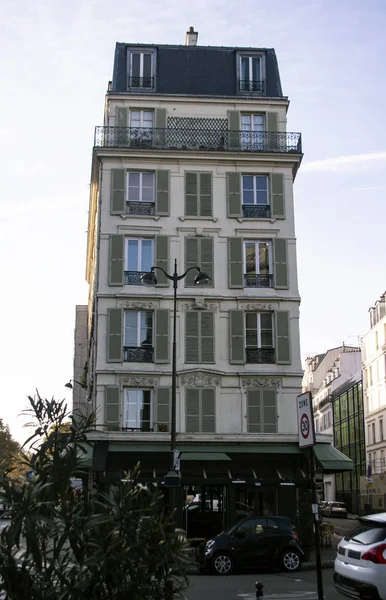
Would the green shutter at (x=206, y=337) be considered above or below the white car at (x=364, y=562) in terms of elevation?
above

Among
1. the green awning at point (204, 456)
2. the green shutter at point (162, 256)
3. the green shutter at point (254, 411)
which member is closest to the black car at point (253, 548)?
the green awning at point (204, 456)

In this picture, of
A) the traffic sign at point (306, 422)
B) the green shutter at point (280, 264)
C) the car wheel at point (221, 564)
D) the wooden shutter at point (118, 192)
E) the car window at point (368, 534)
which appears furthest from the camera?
the wooden shutter at point (118, 192)

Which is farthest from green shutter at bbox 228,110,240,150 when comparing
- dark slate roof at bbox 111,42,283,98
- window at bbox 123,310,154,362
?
window at bbox 123,310,154,362

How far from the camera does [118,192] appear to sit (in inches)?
1238

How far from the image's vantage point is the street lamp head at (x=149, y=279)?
89.7 feet

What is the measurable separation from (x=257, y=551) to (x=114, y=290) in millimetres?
13177

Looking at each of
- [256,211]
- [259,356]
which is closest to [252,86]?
[256,211]

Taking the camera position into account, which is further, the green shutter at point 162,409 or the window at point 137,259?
the window at point 137,259

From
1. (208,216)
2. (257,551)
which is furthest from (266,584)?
(208,216)

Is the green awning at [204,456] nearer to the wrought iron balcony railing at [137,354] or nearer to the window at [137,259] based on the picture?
the wrought iron balcony railing at [137,354]

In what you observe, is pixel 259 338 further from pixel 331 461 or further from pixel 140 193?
→ pixel 140 193

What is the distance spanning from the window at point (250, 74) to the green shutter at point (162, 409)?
13692mm

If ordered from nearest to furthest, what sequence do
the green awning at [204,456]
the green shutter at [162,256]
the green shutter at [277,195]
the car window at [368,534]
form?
1. the car window at [368,534]
2. the green awning at [204,456]
3. the green shutter at [162,256]
4. the green shutter at [277,195]

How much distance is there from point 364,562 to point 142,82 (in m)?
25.9
